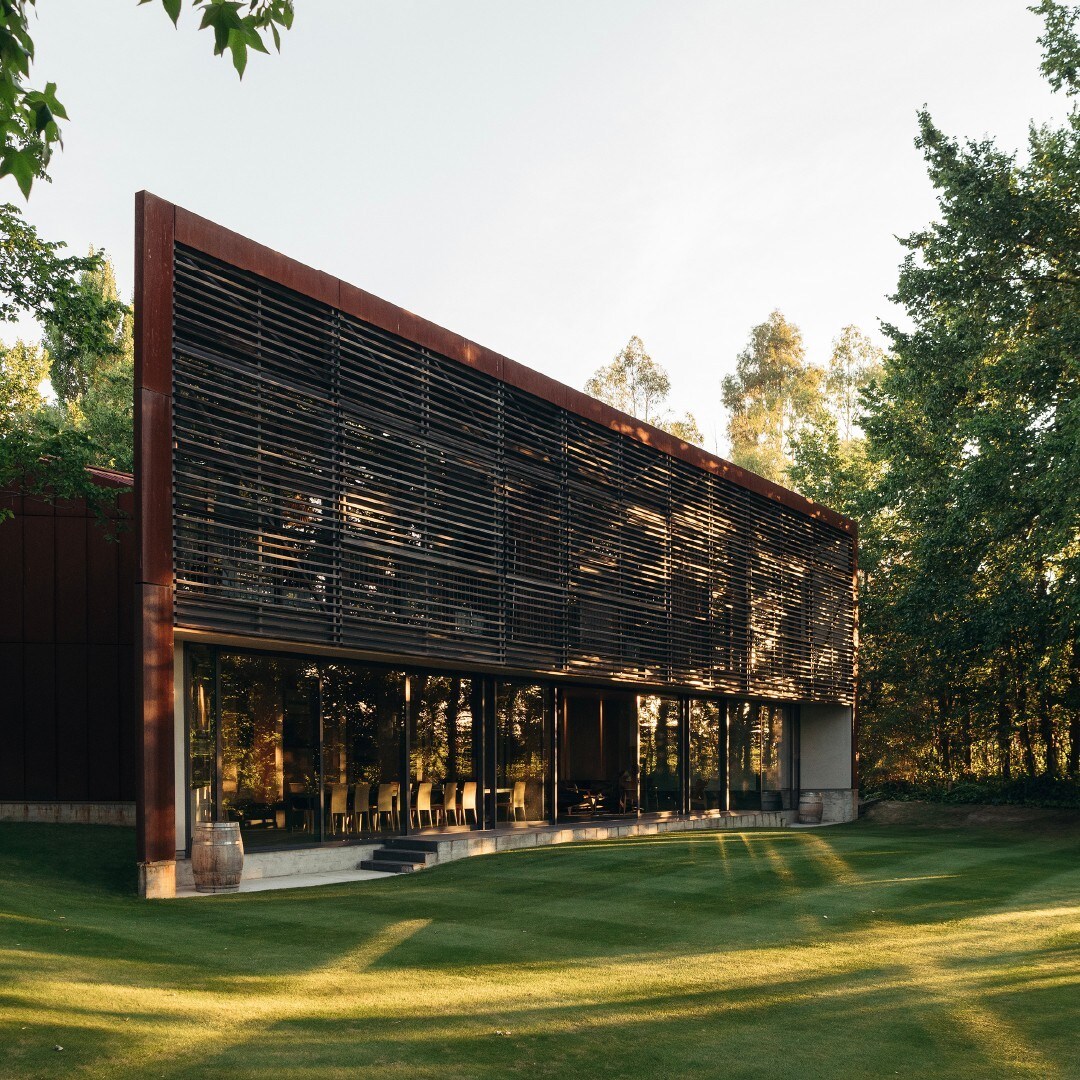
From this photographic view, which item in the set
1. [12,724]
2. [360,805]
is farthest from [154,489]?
[12,724]

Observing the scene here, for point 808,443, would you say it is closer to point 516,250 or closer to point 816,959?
point 516,250

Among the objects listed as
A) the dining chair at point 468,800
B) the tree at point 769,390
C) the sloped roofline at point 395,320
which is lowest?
the dining chair at point 468,800

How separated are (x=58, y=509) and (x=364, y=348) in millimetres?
6813

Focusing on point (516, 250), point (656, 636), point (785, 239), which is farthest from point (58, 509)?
point (785, 239)

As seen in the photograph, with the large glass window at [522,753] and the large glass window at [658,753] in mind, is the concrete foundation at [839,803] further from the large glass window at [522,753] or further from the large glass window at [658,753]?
the large glass window at [522,753]

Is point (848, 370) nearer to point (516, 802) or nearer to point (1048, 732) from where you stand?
point (1048, 732)

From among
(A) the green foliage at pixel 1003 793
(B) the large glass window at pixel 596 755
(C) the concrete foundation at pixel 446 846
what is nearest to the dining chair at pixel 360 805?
(C) the concrete foundation at pixel 446 846

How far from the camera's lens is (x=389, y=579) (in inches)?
660

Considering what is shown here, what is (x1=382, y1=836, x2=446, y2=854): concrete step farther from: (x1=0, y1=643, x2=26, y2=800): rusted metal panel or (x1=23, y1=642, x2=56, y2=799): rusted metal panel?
(x1=0, y1=643, x2=26, y2=800): rusted metal panel

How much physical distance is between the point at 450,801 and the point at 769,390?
40.5 meters

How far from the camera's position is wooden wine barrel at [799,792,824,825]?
3014cm

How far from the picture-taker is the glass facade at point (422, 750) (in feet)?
51.4

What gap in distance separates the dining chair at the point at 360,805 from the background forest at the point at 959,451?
5.63 meters

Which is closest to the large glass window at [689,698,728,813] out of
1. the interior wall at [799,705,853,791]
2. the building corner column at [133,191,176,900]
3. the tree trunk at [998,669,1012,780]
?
the interior wall at [799,705,853,791]
